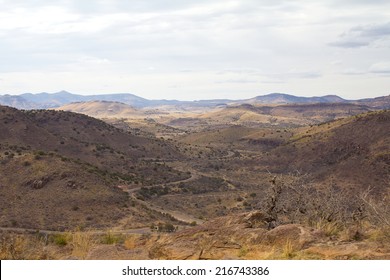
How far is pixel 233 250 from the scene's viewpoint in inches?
441

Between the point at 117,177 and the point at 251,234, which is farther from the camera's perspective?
the point at 117,177

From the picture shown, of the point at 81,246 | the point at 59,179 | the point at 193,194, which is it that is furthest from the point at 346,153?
the point at 81,246

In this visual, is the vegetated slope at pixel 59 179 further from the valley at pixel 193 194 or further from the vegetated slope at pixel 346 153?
the vegetated slope at pixel 346 153

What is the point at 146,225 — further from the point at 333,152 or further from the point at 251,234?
the point at 333,152

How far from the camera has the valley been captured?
11618 mm

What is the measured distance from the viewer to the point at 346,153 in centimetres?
7788

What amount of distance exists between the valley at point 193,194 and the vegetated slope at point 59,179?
0.19 m

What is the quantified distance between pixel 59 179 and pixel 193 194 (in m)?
21.8

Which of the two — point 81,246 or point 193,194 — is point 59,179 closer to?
point 193,194

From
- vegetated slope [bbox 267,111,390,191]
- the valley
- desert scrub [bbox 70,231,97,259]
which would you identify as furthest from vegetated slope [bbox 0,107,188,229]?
desert scrub [bbox 70,231,97,259]

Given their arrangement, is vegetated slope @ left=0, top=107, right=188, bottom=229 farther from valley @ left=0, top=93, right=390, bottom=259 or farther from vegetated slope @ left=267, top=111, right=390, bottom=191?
vegetated slope @ left=267, top=111, right=390, bottom=191

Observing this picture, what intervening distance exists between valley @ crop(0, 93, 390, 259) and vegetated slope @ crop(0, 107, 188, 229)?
7.6 inches

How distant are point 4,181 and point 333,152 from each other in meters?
59.7

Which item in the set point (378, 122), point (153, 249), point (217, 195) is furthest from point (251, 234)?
point (378, 122)
